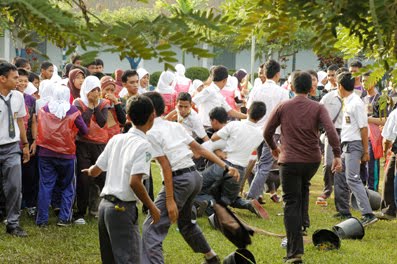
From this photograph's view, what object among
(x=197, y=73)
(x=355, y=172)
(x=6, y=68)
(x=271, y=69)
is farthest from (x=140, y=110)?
(x=197, y=73)

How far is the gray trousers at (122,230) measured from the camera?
5461 millimetres

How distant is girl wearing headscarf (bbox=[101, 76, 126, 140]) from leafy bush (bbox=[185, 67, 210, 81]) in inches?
1077

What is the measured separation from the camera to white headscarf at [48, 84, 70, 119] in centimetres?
859

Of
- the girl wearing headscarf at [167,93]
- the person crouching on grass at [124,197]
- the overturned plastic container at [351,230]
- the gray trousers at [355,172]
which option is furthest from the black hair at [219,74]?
the person crouching on grass at [124,197]

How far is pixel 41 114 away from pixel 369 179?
17.1ft

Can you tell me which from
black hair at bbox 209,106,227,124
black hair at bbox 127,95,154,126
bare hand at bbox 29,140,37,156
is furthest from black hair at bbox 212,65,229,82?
black hair at bbox 127,95,154,126

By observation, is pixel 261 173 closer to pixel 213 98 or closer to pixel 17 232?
pixel 213 98

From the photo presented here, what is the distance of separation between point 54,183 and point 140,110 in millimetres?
3367

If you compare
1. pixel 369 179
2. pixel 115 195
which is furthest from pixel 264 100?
pixel 115 195

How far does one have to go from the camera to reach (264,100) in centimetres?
1034

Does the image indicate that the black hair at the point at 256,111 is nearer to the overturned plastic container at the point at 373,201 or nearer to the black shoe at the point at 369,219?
the black shoe at the point at 369,219

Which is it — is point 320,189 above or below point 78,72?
below

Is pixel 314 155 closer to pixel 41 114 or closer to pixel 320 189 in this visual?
pixel 41 114

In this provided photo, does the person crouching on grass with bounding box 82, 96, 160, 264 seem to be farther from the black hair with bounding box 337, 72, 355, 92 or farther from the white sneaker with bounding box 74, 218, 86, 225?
the black hair with bounding box 337, 72, 355, 92
